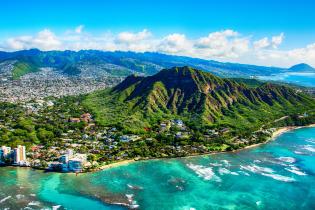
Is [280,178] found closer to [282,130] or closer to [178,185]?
[178,185]

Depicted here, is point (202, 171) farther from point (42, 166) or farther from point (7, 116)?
point (7, 116)

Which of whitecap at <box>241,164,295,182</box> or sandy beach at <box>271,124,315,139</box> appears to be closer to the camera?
whitecap at <box>241,164,295,182</box>

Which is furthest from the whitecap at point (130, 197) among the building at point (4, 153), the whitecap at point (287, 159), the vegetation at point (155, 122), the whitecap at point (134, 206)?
the whitecap at point (287, 159)

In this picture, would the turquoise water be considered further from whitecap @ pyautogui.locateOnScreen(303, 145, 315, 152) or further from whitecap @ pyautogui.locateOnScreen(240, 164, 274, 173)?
→ whitecap @ pyautogui.locateOnScreen(303, 145, 315, 152)

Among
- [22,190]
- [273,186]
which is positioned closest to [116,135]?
[22,190]

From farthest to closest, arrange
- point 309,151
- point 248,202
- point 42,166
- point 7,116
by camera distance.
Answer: point 7,116
point 309,151
point 42,166
point 248,202

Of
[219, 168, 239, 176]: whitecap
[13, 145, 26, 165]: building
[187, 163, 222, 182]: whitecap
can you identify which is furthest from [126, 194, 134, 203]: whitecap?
[13, 145, 26, 165]: building

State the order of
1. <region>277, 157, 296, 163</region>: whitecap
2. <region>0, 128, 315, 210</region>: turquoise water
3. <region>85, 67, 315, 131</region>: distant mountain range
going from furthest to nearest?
<region>85, 67, 315, 131</region>: distant mountain range, <region>277, 157, 296, 163</region>: whitecap, <region>0, 128, 315, 210</region>: turquoise water

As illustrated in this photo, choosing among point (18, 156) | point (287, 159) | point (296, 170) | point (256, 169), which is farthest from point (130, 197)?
point (287, 159)
